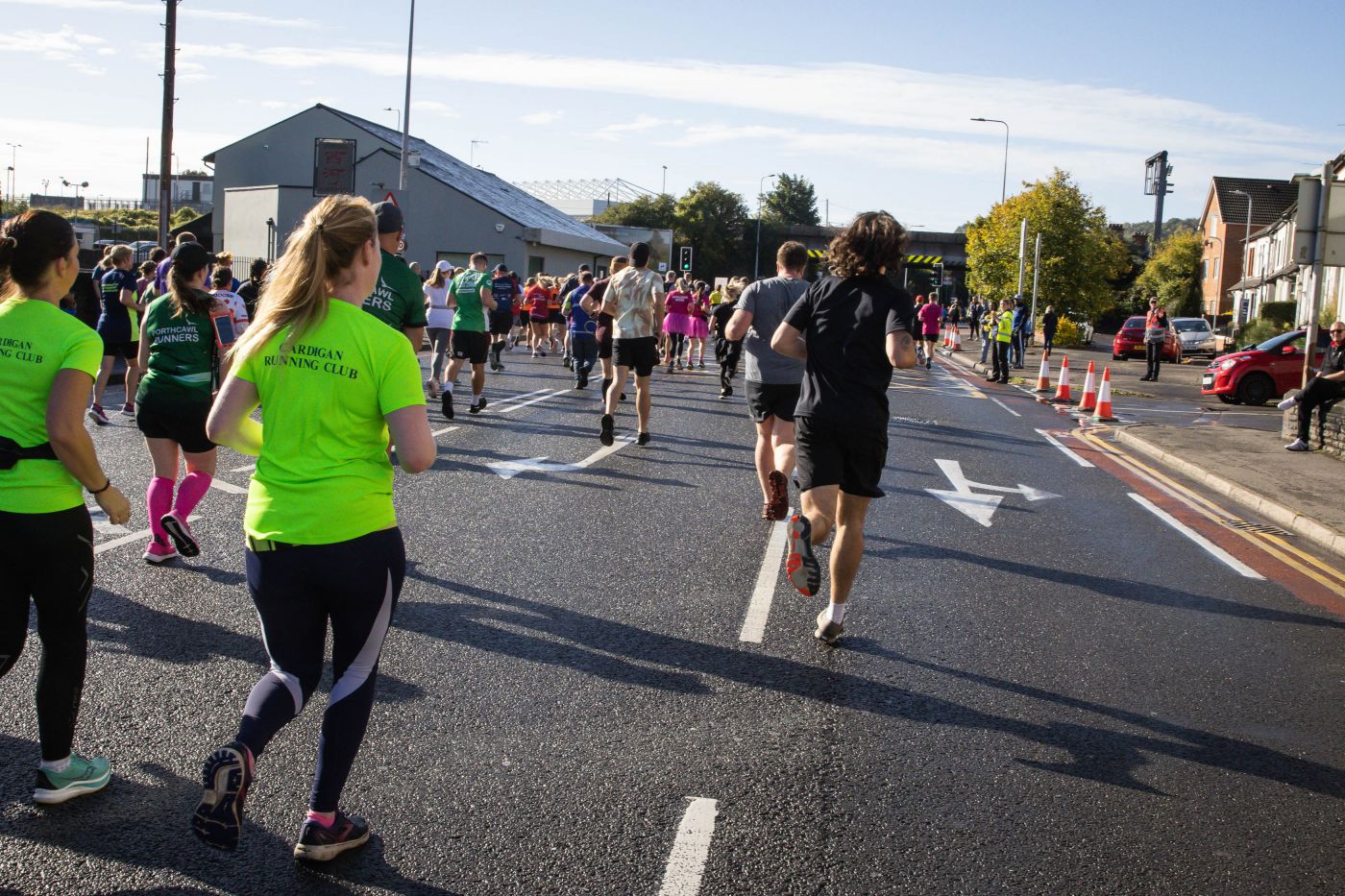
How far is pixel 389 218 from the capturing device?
6.73 meters

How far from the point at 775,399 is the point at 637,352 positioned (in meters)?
3.85

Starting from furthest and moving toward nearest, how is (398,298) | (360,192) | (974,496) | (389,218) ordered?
(360,192), (974,496), (398,298), (389,218)

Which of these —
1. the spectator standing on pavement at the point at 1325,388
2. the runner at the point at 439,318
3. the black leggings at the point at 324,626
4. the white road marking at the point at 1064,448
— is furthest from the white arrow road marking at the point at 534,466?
the spectator standing on pavement at the point at 1325,388

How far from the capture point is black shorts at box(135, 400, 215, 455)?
6766 millimetres

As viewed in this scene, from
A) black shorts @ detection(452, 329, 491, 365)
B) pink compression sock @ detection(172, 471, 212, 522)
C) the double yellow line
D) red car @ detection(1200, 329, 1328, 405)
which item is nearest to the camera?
pink compression sock @ detection(172, 471, 212, 522)

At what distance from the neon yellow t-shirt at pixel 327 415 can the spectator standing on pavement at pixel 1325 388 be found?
1475cm

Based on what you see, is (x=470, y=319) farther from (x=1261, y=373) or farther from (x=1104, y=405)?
(x=1261, y=373)

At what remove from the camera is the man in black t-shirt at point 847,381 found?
5527mm

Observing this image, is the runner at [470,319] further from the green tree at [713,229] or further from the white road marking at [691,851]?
the green tree at [713,229]

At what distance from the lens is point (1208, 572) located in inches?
322

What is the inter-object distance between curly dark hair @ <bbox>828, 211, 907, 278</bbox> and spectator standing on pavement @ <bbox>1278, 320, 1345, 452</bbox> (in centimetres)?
1178

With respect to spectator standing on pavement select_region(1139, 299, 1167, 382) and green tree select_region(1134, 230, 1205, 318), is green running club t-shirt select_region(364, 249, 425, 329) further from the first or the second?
green tree select_region(1134, 230, 1205, 318)

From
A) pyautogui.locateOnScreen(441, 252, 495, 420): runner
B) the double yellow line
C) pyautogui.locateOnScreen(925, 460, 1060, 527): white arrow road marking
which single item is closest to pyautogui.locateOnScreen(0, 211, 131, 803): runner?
pyautogui.locateOnScreen(925, 460, 1060, 527): white arrow road marking

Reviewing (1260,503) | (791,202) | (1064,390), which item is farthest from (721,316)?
(791,202)
